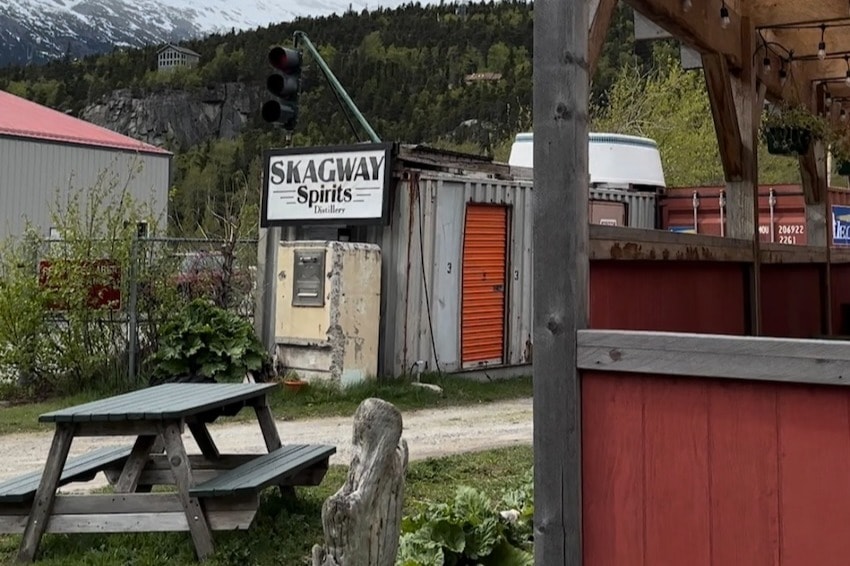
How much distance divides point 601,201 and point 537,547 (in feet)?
37.0

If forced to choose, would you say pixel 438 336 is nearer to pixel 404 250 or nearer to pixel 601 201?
pixel 404 250

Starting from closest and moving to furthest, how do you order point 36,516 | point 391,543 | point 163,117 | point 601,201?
point 391,543 → point 36,516 → point 601,201 → point 163,117

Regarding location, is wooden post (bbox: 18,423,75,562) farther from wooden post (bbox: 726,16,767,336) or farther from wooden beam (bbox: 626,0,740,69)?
wooden post (bbox: 726,16,767,336)

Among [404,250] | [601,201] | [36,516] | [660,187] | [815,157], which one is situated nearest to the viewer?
[36,516]

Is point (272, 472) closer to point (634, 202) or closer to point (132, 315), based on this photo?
point (132, 315)

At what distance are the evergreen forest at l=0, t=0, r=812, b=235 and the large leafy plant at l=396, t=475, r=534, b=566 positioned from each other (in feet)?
71.6

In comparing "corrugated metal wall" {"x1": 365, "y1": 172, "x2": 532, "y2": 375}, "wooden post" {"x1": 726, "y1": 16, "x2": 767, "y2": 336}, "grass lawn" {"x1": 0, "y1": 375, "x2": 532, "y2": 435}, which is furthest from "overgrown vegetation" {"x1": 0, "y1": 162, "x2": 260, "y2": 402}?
"wooden post" {"x1": 726, "y1": 16, "x2": 767, "y2": 336}

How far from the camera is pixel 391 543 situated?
3.30 meters

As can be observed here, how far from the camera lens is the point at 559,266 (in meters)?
2.96

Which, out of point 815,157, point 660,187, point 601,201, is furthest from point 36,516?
point 660,187

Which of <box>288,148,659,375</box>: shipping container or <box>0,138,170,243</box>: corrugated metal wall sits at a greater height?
<box>0,138,170,243</box>: corrugated metal wall

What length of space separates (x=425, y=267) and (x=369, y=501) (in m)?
7.72

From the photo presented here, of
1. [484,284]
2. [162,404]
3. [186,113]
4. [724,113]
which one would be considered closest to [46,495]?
[162,404]

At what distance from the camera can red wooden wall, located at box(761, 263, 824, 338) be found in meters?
6.60
